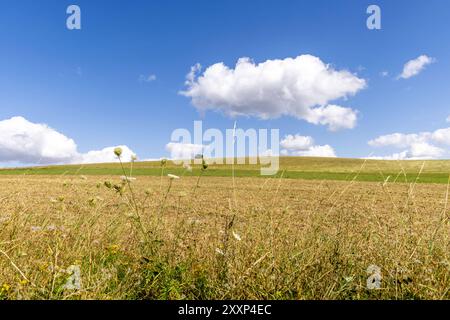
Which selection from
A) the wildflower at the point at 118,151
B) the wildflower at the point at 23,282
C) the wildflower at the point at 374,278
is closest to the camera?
the wildflower at the point at 23,282

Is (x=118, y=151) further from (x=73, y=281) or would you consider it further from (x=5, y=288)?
(x=5, y=288)

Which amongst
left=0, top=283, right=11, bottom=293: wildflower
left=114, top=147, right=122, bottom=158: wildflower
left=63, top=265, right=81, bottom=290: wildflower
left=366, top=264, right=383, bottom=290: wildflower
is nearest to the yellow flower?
left=0, top=283, right=11, bottom=293: wildflower

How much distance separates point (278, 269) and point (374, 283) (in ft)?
2.50

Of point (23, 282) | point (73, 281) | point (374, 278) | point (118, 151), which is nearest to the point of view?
point (23, 282)

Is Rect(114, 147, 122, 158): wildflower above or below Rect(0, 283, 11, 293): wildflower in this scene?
above

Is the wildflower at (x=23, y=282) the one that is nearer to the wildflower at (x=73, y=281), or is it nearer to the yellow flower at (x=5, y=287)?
the yellow flower at (x=5, y=287)

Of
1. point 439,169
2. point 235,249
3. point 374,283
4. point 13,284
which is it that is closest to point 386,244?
point 374,283

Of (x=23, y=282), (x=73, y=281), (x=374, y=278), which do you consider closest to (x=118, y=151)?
(x=73, y=281)

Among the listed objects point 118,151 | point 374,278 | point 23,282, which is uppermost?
point 118,151

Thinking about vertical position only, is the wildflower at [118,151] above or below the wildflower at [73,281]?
above

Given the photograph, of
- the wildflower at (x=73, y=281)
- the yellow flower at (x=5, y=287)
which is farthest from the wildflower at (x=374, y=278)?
the yellow flower at (x=5, y=287)

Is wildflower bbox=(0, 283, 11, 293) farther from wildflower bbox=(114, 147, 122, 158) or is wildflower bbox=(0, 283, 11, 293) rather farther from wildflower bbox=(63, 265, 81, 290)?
wildflower bbox=(114, 147, 122, 158)

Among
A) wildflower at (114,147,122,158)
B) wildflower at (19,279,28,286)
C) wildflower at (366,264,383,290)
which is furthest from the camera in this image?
wildflower at (114,147,122,158)
